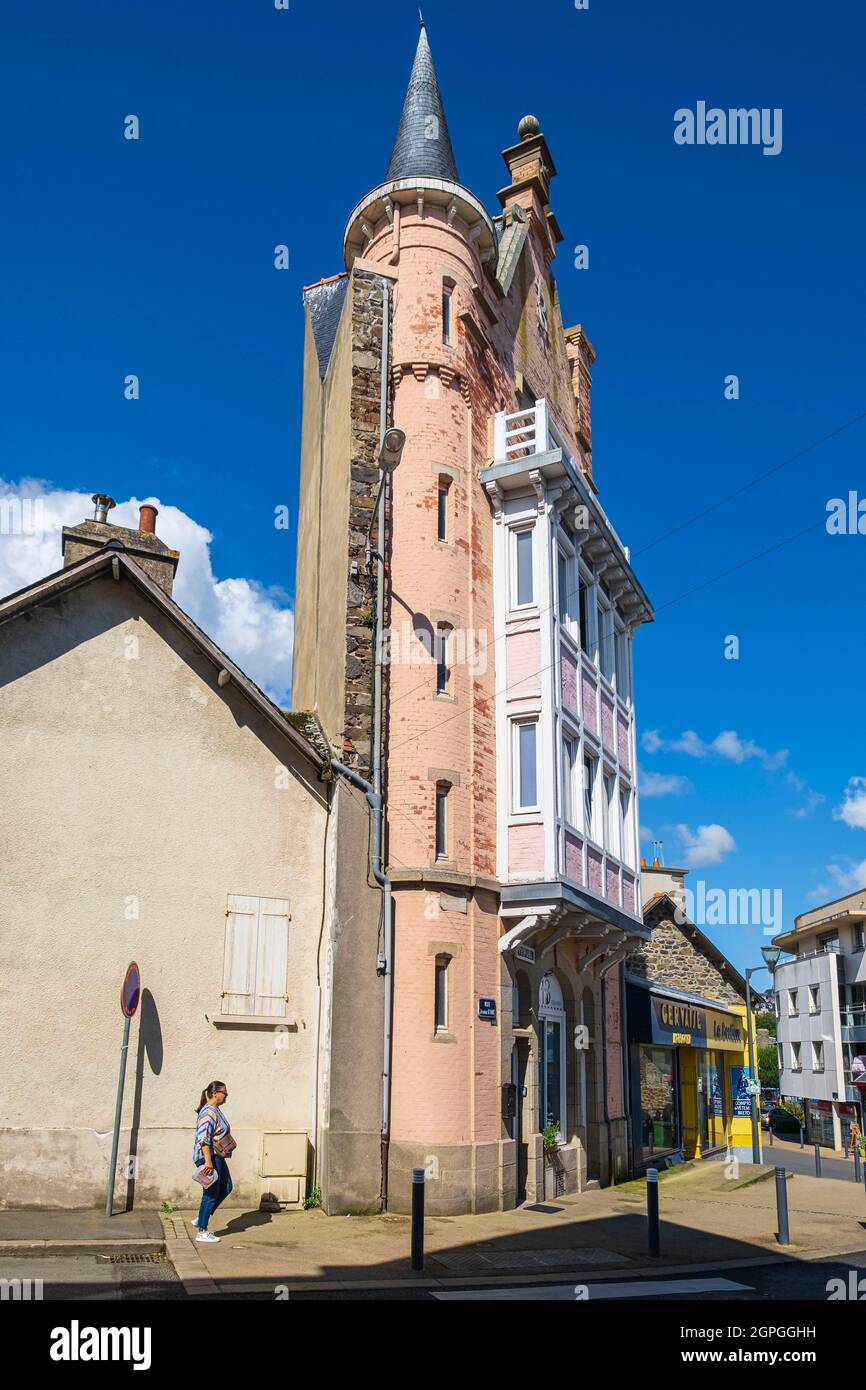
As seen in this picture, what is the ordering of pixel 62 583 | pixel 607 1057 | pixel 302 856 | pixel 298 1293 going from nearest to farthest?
pixel 298 1293
pixel 62 583
pixel 302 856
pixel 607 1057

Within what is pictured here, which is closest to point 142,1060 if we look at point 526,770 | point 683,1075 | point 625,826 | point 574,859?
point 526,770

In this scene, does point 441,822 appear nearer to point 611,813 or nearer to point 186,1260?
point 611,813

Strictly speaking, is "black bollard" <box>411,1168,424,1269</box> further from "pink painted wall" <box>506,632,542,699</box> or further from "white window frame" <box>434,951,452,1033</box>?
"pink painted wall" <box>506,632,542,699</box>

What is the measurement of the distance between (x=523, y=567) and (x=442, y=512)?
5.95 ft

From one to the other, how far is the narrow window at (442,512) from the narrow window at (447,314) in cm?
255

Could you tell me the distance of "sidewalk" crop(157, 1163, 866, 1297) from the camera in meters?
10.1

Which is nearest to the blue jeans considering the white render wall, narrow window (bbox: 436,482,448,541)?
the white render wall

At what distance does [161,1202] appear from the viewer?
1330cm

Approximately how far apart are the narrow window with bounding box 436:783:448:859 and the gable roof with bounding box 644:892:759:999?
1597 centimetres

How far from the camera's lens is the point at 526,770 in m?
17.9

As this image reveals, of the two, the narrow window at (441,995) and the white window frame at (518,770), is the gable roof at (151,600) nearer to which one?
the narrow window at (441,995)

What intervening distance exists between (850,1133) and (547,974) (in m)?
39.4

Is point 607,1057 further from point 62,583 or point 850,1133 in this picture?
point 850,1133

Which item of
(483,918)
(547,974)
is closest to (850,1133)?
(547,974)
